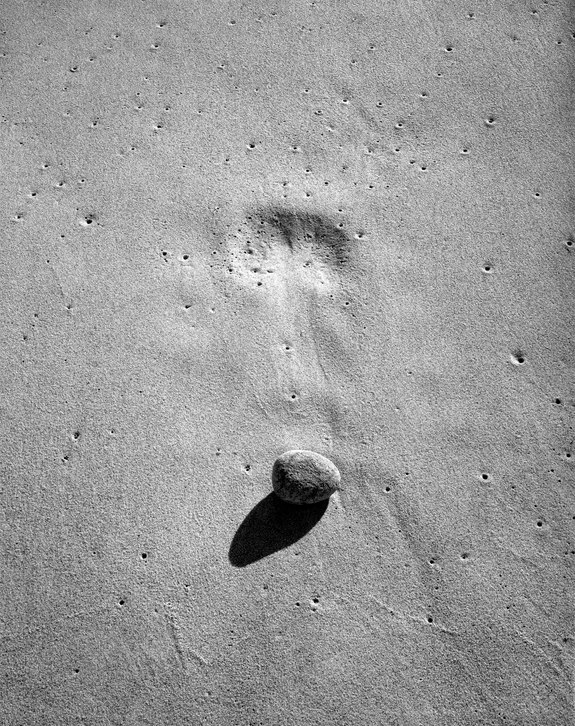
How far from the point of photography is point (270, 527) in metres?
2.42

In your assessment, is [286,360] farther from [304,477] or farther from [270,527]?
[270,527]

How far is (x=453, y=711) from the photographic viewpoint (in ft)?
7.17

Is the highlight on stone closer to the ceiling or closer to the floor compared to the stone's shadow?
closer to the ceiling

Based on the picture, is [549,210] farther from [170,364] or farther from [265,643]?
[265,643]

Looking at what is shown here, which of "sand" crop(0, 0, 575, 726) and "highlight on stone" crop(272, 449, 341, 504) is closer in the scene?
"sand" crop(0, 0, 575, 726)

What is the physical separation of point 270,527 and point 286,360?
578mm

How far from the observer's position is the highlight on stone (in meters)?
2.39

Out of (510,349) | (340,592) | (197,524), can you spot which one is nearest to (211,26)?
(510,349)

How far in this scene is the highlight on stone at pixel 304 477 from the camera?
7.83ft

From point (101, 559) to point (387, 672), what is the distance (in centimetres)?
88

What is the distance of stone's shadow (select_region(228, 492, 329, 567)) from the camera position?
2.38 m

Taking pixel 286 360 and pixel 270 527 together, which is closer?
pixel 270 527

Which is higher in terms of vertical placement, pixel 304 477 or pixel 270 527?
pixel 304 477

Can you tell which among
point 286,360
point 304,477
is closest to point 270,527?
point 304,477
